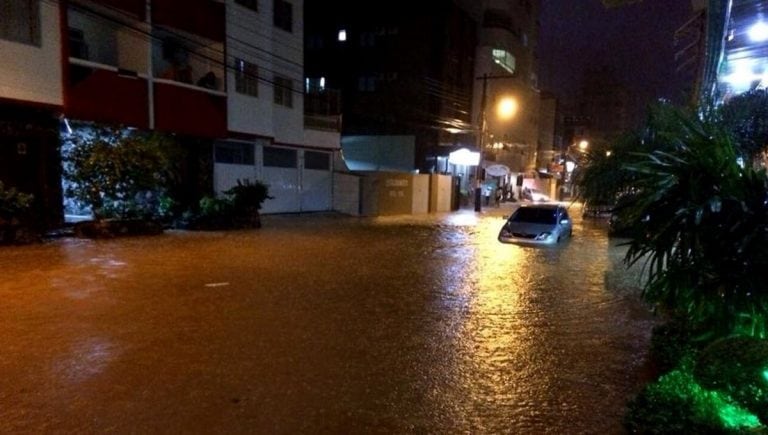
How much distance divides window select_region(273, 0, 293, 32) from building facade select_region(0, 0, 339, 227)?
0.25 feet

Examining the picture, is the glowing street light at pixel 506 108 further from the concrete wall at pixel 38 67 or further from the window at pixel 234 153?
the concrete wall at pixel 38 67

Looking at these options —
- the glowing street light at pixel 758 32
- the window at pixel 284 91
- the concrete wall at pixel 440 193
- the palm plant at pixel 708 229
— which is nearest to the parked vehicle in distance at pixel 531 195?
the concrete wall at pixel 440 193

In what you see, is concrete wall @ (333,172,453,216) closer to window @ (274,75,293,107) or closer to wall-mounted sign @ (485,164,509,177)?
window @ (274,75,293,107)

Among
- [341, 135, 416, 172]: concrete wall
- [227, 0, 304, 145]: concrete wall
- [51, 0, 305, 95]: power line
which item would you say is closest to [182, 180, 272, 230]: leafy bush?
[227, 0, 304, 145]: concrete wall

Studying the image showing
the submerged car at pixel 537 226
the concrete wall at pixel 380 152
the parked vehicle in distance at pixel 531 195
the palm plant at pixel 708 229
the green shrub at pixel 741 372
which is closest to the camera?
the green shrub at pixel 741 372

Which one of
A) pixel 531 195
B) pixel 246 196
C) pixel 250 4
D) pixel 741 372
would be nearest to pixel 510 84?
pixel 531 195

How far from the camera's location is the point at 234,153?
23.4 meters

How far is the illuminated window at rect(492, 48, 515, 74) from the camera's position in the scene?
46.3 meters

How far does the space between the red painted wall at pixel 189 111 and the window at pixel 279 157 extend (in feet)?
13.9

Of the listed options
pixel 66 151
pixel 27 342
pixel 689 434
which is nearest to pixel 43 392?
pixel 27 342

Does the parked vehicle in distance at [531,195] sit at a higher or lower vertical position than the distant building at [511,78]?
lower

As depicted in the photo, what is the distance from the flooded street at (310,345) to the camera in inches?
174

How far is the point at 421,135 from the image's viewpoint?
124 feet

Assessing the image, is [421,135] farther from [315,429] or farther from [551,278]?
[315,429]
